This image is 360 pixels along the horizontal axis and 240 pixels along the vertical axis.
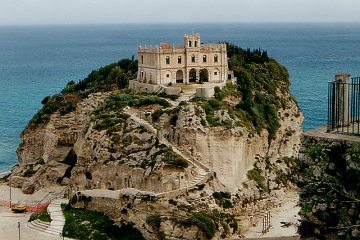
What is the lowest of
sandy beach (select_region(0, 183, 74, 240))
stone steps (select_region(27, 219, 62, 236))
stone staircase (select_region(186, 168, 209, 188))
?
sandy beach (select_region(0, 183, 74, 240))

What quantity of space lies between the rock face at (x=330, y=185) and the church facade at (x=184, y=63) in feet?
134

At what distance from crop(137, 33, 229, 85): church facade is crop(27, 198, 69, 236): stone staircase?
54.0 ft

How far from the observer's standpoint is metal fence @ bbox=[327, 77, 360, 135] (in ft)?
70.0

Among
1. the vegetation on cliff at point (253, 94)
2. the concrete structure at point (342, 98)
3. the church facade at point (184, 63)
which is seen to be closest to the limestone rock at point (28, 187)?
the church facade at point (184, 63)

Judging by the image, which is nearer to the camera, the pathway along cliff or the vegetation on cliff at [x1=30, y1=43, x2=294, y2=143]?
the pathway along cliff

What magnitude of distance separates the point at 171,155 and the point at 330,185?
2988 cm

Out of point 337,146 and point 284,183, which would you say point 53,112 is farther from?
point 337,146

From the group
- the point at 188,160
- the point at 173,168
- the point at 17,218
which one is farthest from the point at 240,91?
the point at 17,218

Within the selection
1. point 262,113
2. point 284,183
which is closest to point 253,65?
point 262,113

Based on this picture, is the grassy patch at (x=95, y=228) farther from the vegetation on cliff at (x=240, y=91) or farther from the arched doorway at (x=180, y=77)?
the arched doorway at (x=180, y=77)

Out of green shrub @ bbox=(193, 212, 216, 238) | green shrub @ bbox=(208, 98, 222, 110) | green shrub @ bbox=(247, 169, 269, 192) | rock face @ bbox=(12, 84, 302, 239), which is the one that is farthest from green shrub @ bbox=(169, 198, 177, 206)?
green shrub @ bbox=(208, 98, 222, 110)

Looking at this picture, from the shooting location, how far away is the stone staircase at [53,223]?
148 ft

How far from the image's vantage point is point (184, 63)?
61.2 metres

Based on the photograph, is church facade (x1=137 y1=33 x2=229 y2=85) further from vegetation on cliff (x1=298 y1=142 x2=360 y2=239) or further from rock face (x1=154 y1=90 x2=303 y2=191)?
vegetation on cliff (x1=298 y1=142 x2=360 y2=239)
